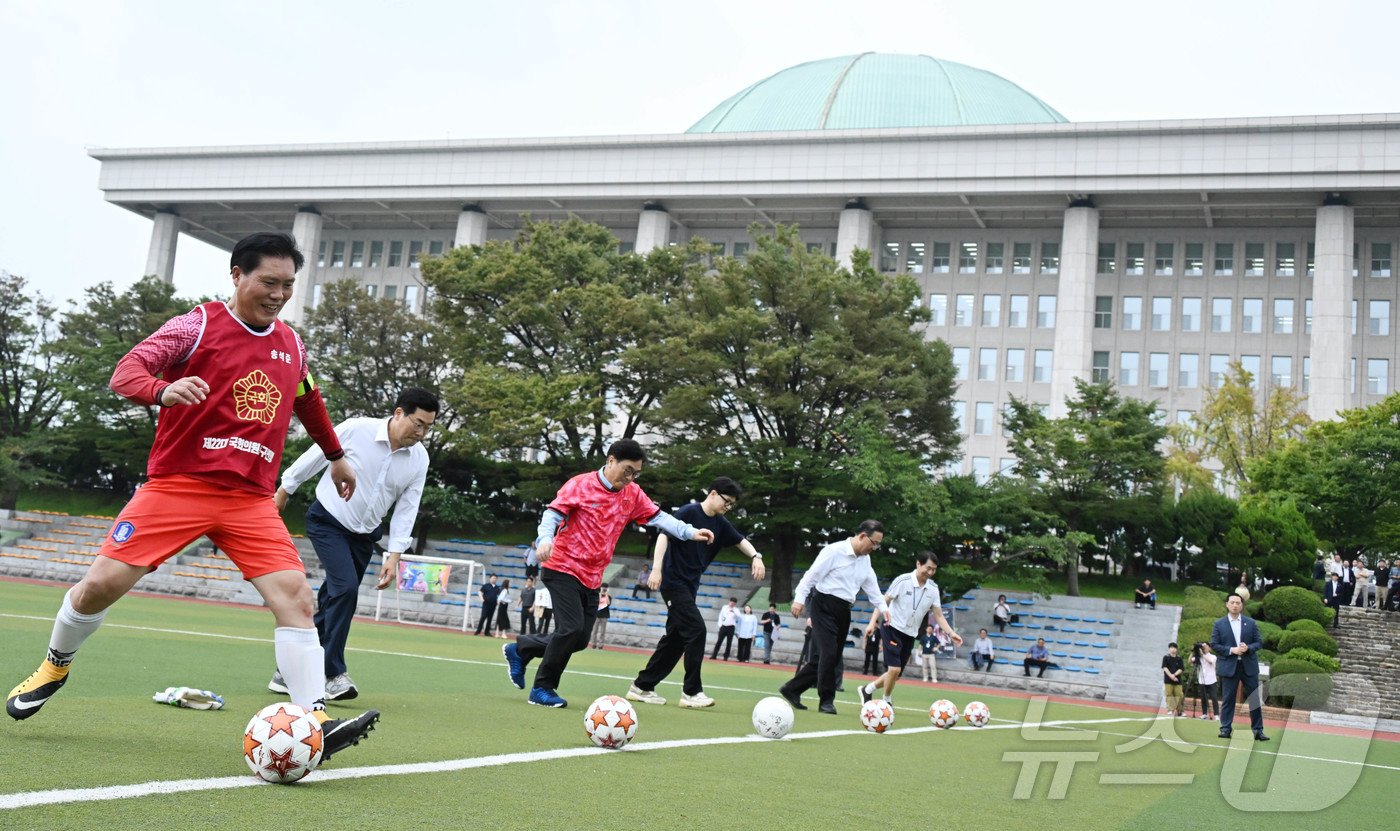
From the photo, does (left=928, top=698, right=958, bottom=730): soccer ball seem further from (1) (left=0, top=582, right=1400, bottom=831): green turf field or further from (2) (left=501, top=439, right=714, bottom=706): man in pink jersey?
(2) (left=501, top=439, right=714, bottom=706): man in pink jersey

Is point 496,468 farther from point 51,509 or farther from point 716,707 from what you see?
point 716,707

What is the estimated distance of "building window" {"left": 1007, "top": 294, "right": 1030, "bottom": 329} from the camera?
69875mm

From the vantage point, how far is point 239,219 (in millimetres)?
79812

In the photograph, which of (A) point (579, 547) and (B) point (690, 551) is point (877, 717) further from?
(A) point (579, 547)

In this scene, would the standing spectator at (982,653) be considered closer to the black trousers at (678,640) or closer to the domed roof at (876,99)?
the black trousers at (678,640)

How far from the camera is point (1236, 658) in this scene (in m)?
14.9

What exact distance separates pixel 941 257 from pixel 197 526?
68934 millimetres

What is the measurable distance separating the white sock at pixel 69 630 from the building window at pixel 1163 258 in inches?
2741

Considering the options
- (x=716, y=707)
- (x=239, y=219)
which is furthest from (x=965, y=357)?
(x=716, y=707)

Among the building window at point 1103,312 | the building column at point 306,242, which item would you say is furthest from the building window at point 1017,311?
the building column at point 306,242

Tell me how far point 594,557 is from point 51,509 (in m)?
56.1

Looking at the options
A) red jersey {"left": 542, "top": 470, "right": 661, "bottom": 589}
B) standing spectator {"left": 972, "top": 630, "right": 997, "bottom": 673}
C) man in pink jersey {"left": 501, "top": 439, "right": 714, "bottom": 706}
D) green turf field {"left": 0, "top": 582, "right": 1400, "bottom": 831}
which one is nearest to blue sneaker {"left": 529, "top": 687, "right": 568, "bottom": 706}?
man in pink jersey {"left": 501, "top": 439, "right": 714, "bottom": 706}

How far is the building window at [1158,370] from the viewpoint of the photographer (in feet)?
222

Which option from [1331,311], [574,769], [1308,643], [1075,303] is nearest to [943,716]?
[574,769]
